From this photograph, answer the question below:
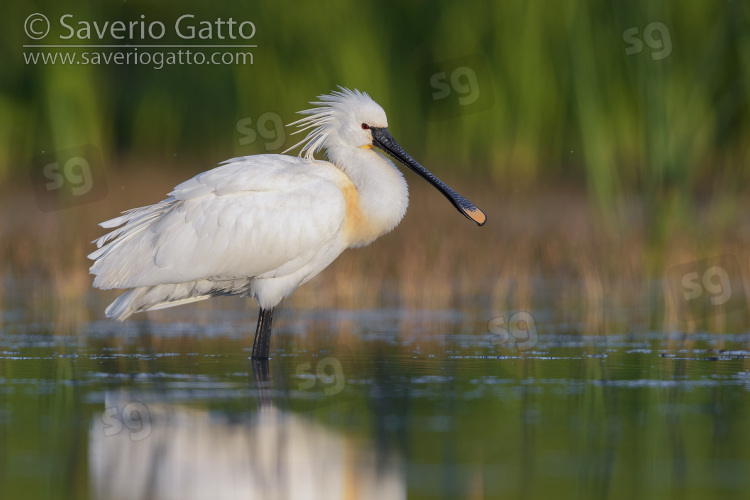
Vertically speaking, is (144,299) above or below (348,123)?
below

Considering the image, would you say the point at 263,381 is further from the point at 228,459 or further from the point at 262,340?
the point at 228,459

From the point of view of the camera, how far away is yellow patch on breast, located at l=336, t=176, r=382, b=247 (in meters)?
9.67

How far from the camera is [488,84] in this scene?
58.9 feet

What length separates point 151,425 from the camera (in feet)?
21.4

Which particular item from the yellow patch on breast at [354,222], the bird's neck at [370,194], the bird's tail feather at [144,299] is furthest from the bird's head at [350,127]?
the bird's tail feather at [144,299]

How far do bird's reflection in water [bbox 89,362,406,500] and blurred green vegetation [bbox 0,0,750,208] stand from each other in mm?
8785

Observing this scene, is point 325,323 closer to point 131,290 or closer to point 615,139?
point 131,290

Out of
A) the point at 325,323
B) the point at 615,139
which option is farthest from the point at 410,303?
the point at 615,139

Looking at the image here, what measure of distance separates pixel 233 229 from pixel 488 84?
9.21 m

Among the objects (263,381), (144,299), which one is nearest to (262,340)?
(144,299)

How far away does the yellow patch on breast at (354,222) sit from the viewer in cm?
967

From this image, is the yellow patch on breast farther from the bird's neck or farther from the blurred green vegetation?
the blurred green vegetation

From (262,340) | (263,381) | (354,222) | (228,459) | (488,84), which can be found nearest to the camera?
(228,459)

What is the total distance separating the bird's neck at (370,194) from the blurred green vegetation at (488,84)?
5.29m
